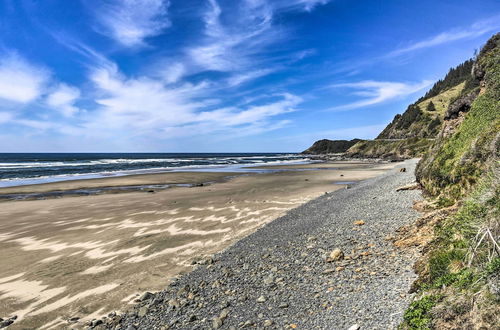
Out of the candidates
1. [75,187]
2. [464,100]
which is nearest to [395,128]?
[464,100]

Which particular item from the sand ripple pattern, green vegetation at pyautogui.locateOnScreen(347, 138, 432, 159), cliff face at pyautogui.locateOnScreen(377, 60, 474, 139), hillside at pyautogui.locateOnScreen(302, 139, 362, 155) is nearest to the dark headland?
the sand ripple pattern

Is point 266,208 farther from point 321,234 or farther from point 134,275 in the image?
point 134,275

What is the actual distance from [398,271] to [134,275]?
876 centimetres

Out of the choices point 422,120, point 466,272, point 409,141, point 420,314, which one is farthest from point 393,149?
point 420,314

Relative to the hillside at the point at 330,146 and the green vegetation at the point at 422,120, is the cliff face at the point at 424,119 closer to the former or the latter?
the green vegetation at the point at 422,120

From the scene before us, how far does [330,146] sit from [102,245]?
176 metres

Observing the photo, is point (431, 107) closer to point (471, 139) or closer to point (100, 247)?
point (471, 139)

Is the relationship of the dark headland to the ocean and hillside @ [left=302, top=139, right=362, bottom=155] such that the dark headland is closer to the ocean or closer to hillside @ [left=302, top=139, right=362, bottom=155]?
the ocean

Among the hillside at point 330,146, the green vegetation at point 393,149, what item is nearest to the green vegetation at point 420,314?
the green vegetation at point 393,149

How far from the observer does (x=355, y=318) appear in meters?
5.20

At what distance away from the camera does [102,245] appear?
12.7 meters

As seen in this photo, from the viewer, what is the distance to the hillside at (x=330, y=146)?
558 feet

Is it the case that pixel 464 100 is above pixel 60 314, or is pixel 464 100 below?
above

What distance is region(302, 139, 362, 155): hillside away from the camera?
170125 mm
